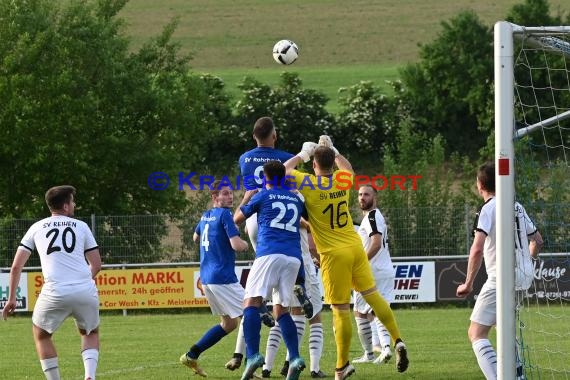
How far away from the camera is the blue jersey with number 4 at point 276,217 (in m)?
10.5

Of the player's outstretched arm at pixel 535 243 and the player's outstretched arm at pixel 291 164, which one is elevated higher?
the player's outstretched arm at pixel 291 164

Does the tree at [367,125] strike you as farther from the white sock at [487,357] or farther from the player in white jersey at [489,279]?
the white sock at [487,357]

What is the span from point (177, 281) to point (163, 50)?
48.6 ft

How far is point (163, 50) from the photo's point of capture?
125 feet

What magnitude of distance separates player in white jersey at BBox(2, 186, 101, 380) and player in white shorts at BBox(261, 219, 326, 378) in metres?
1.81

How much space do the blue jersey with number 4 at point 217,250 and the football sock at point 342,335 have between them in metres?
1.82

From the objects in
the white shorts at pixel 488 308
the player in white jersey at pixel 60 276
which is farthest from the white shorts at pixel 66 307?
the white shorts at pixel 488 308

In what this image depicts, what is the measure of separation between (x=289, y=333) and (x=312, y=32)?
186 ft

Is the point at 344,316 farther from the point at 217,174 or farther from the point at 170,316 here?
the point at 217,174

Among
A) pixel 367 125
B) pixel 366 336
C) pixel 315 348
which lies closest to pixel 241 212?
pixel 315 348

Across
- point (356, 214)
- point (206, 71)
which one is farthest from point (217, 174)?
point (356, 214)

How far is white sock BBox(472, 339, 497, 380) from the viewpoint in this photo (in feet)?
30.7

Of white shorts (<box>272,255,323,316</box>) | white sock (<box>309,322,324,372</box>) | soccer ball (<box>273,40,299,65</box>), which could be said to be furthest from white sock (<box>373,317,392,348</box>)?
soccer ball (<box>273,40,299,65</box>)

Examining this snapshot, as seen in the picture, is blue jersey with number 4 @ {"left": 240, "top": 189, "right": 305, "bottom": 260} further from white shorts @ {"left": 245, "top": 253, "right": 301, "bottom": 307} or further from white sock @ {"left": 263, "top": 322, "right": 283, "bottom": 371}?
white sock @ {"left": 263, "top": 322, "right": 283, "bottom": 371}
